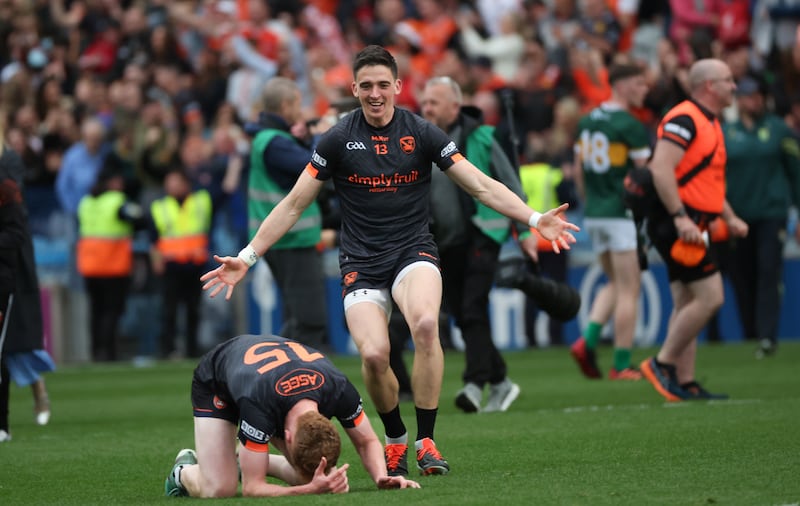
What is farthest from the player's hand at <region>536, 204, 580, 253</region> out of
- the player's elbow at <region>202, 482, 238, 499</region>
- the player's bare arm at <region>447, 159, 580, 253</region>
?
the player's elbow at <region>202, 482, 238, 499</region>

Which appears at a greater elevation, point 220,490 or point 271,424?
point 271,424

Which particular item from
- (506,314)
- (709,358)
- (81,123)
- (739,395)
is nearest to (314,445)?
(739,395)

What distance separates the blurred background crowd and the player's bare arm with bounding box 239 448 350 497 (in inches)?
429

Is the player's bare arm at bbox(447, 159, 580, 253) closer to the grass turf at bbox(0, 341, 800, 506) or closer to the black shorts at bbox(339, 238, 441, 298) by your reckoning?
the black shorts at bbox(339, 238, 441, 298)

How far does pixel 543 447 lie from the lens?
929cm

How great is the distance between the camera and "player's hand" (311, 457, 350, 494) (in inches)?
285

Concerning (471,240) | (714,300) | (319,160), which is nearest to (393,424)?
(319,160)

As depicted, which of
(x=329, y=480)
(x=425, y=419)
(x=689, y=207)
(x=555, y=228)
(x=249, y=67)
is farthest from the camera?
(x=249, y=67)

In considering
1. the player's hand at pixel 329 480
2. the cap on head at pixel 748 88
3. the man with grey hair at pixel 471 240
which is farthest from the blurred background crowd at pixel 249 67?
the player's hand at pixel 329 480

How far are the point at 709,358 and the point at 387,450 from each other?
28.8ft

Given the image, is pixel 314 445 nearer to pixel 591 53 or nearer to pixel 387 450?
pixel 387 450

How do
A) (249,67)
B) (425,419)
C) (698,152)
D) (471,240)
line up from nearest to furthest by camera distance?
(425,419) → (698,152) → (471,240) → (249,67)

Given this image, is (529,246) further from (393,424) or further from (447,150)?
(393,424)

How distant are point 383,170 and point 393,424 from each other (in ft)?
4.59
